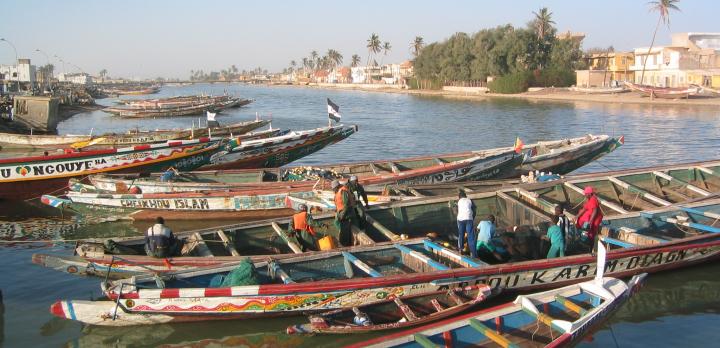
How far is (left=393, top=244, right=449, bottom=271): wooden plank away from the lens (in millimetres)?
9430

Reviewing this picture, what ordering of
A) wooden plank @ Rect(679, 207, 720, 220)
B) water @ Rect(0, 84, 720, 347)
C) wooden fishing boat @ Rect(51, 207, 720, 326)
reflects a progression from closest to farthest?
wooden fishing boat @ Rect(51, 207, 720, 326) < water @ Rect(0, 84, 720, 347) < wooden plank @ Rect(679, 207, 720, 220)

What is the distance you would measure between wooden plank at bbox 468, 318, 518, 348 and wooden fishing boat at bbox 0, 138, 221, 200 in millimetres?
14869

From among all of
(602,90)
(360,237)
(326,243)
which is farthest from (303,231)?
(602,90)

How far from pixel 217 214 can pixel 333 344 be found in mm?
7780

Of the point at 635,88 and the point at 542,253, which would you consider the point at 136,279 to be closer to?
the point at 542,253

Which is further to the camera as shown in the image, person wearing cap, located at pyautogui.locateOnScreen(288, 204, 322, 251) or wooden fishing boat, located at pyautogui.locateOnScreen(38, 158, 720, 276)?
person wearing cap, located at pyautogui.locateOnScreen(288, 204, 322, 251)

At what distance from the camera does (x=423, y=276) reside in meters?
8.87

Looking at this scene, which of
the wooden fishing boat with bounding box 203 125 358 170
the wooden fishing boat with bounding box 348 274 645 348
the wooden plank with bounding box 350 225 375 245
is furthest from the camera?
the wooden fishing boat with bounding box 203 125 358 170

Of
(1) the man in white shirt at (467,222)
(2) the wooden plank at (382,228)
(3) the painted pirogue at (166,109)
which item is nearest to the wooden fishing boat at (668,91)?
(3) the painted pirogue at (166,109)

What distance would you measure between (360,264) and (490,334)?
9.85ft

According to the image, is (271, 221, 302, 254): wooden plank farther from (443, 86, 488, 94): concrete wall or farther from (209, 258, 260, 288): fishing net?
(443, 86, 488, 94): concrete wall

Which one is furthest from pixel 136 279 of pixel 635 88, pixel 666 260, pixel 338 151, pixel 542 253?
pixel 635 88

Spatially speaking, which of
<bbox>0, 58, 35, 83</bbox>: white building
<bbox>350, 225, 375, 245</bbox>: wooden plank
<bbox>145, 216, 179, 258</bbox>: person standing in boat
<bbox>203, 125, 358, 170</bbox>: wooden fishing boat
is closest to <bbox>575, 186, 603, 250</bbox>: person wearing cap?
<bbox>350, 225, 375, 245</bbox>: wooden plank

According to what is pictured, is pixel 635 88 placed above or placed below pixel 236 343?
above
